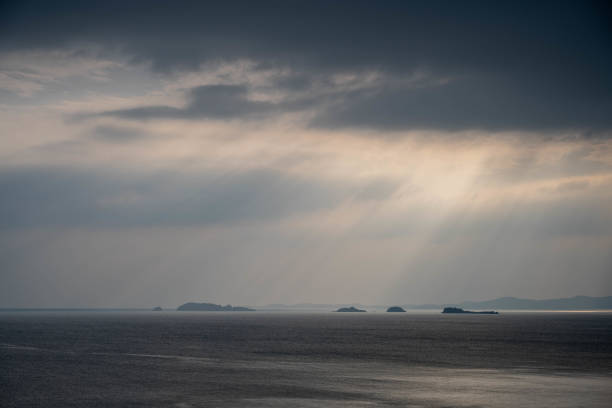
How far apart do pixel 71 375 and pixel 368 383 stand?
126 feet

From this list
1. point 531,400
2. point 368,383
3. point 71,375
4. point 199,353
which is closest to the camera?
point 531,400

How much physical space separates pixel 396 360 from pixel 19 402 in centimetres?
5787

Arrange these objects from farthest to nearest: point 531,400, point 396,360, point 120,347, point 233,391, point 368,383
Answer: point 120,347
point 396,360
point 368,383
point 233,391
point 531,400

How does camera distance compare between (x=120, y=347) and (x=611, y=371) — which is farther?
(x=120, y=347)

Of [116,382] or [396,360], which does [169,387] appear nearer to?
[116,382]

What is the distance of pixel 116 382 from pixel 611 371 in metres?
64.1

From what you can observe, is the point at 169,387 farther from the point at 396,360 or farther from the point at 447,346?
the point at 447,346

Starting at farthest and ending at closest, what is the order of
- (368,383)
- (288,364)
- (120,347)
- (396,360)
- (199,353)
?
(120,347), (199,353), (396,360), (288,364), (368,383)

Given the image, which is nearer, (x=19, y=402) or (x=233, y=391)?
(x=19, y=402)

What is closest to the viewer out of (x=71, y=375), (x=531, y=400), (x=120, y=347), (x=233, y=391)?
(x=531, y=400)

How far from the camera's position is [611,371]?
77312 millimetres

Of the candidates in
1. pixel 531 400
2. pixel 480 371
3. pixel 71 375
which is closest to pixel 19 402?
pixel 71 375

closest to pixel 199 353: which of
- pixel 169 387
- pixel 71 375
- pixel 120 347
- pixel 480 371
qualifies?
pixel 120 347

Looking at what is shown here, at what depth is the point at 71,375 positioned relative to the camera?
74438 mm
